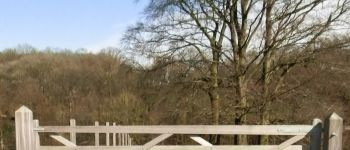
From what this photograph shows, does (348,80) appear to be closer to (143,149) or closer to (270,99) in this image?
(270,99)

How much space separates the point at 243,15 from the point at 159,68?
3465 mm

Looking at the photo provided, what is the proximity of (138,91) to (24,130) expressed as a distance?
17.9m

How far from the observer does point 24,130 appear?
4363 millimetres

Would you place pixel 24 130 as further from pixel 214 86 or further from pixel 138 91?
pixel 138 91

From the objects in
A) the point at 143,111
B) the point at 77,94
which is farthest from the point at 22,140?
the point at 77,94

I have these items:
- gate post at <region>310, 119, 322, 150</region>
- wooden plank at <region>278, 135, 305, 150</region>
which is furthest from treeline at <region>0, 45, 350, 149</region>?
gate post at <region>310, 119, 322, 150</region>

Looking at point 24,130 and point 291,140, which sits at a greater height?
point 24,130

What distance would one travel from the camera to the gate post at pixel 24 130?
14.2 feet

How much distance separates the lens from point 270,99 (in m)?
14.9

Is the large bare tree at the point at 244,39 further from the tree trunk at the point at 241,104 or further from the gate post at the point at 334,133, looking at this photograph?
the gate post at the point at 334,133

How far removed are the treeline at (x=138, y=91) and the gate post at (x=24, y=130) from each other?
11.2 m

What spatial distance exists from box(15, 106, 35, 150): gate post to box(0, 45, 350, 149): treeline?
11244mm

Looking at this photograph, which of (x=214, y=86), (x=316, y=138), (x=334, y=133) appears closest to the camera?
(x=334, y=133)

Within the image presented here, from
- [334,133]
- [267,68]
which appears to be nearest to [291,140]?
[334,133]
